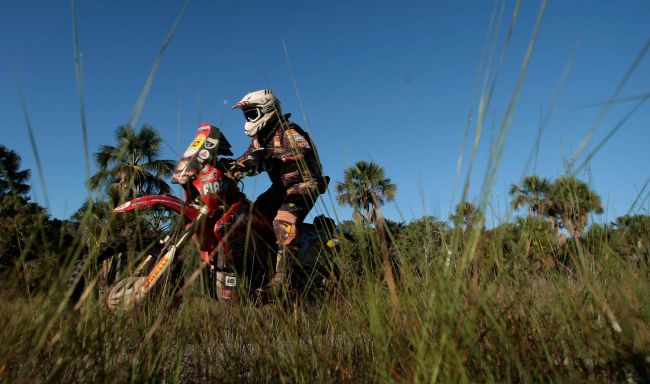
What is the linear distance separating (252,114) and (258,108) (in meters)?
0.10

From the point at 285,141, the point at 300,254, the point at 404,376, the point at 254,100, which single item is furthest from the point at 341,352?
the point at 254,100

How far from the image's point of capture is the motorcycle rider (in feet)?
11.8

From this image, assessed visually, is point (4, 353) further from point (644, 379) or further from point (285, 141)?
point (285, 141)

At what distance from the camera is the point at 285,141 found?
12.8ft

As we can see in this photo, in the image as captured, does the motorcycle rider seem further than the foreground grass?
Yes

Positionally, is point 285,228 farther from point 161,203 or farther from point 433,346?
point 433,346

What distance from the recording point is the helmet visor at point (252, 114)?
3.99m

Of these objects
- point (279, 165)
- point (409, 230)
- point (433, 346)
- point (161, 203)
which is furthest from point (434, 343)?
point (279, 165)

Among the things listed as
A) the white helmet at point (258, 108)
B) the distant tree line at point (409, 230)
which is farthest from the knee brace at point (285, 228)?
the distant tree line at point (409, 230)

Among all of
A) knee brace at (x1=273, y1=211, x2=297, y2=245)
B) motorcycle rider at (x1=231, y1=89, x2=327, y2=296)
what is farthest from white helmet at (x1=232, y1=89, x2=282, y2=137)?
knee brace at (x1=273, y1=211, x2=297, y2=245)

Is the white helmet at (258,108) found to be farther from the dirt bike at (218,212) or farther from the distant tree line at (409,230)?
the distant tree line at (409,230)

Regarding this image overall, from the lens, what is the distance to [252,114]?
4.05 meters

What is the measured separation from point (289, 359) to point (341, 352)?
0.27 metres

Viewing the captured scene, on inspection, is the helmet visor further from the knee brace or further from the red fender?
the red fender
